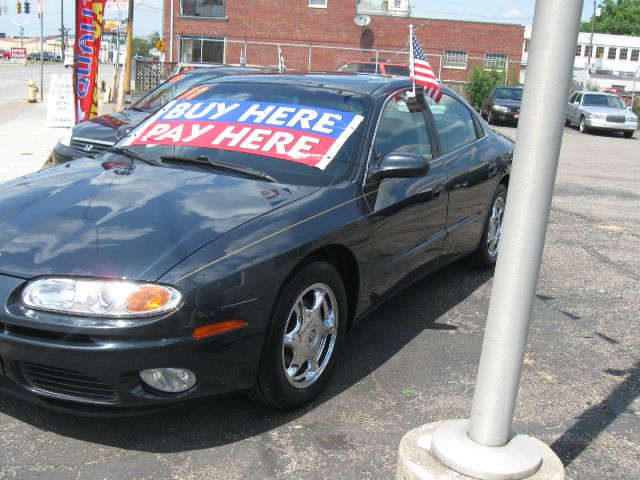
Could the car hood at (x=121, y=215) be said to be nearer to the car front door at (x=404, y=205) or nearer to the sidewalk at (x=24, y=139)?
the car front door at (x=404, y=205)

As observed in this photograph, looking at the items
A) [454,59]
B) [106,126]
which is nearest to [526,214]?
[106,126]

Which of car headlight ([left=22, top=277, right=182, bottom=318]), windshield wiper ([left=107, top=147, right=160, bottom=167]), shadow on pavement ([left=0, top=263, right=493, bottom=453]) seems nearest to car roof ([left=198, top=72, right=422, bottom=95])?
windshield wiper ([left=107, top=147, right=160, bottom=167])

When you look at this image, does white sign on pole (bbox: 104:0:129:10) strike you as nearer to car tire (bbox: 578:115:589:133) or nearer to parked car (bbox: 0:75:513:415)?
parked car (bbox: 0:75:513:415)

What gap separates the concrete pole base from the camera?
2406mm

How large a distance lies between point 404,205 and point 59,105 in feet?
42.0

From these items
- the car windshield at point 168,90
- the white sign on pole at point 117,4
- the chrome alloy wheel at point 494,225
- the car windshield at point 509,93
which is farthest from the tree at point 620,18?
the chrome alloy wheel at point 494,225

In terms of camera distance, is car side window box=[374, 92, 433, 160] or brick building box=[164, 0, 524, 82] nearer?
car side window box=[374, 92, 433, 160]

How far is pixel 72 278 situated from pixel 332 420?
137cm

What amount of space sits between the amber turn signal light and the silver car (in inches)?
901

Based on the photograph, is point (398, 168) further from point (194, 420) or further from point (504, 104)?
point (504, 104)

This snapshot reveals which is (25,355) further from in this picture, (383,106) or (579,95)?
(579,95)

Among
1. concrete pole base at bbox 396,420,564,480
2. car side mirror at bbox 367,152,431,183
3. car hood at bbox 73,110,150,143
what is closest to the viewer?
concrete pole base at bbox 396,420,564,480

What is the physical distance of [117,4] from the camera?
59.7 feet

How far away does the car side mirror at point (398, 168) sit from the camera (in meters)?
3.89
